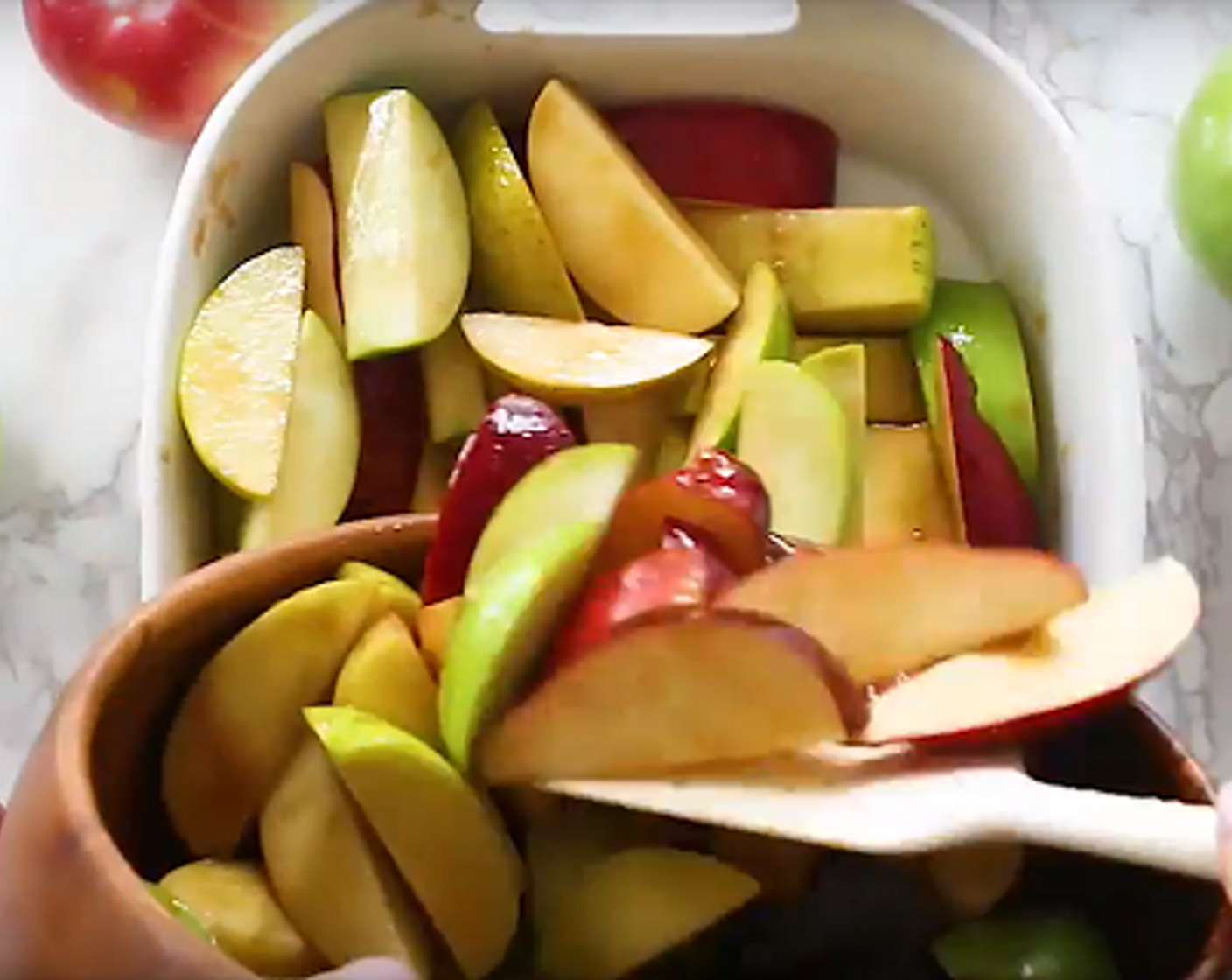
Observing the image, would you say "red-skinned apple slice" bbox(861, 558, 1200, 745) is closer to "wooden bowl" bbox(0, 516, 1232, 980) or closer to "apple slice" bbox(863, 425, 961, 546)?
"wooden bowl" bbox(0, 516, 1232, 980)

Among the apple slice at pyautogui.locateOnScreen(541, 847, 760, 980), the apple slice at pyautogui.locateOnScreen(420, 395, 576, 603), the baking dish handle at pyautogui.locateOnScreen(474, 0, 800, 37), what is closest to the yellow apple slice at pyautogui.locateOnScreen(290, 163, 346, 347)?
the baking dish handle at pyautogui.locateOnScreen(474, 0, 800, 37)

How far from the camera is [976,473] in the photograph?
2.67 feet

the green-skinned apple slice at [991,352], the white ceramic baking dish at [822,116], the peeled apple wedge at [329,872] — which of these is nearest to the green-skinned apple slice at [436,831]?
the peeled apple wedge at [329,872]

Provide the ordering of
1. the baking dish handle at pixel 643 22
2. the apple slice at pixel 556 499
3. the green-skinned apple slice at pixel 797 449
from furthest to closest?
the baking dish handle at pixel 643 22
the green-skinned apple slice at pixel 797 449
the apple slice at pixel 556 499

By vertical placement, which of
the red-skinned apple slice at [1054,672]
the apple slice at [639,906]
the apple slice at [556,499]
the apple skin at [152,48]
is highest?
the apple skin at [152,48]

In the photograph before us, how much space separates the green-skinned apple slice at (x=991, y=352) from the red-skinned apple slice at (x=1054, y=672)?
0.27 m

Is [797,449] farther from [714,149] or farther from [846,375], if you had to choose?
[714,149]

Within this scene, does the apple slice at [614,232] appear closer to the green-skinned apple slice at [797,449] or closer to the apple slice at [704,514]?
the green-skinned apple slice at [797,449]

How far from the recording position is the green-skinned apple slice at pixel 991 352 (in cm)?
85

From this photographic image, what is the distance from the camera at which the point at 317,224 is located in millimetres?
865

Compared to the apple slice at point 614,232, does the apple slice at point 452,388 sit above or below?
below

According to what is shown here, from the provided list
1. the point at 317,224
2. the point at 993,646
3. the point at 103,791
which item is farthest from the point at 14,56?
the point at 993,646

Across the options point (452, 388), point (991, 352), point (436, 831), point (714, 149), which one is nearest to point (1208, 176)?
point (991, 352)

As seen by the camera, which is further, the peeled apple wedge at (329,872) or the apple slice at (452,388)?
the apple slice at (452,388)
